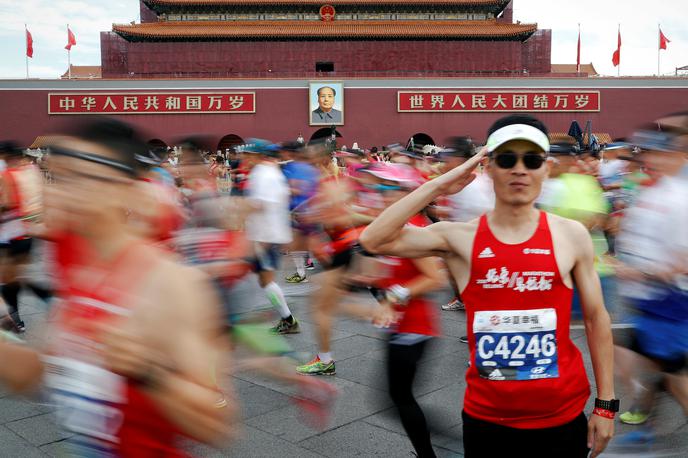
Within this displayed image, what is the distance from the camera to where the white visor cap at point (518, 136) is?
208 cm

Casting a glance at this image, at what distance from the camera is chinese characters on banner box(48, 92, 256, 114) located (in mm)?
31172

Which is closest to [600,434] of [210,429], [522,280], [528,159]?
[522,280]

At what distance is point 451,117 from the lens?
31812 mm

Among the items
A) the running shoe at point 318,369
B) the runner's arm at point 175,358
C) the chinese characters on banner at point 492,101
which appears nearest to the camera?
the runner's arm at point 175,358

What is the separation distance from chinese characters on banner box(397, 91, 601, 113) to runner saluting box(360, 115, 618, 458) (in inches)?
1194

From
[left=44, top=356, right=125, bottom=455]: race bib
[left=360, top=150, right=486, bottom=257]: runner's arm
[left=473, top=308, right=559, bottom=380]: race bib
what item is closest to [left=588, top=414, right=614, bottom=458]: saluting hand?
[left=473, top=308, right=559, bottom=380]: race bib

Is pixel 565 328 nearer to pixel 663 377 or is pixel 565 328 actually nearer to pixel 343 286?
pixel 663 377

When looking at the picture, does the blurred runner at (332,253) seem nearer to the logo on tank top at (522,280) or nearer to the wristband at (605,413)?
the logo on tank top at (522,280)

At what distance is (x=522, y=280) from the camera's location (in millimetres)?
2029

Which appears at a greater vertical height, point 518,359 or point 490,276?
point 490,276

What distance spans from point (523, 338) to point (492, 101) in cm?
3097

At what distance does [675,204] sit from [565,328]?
1245 millimetres

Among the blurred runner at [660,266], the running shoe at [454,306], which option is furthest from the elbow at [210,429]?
the running shoe at [454,306]

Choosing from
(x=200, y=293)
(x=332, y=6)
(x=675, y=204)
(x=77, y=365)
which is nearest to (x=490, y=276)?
(x=200, y=293)
